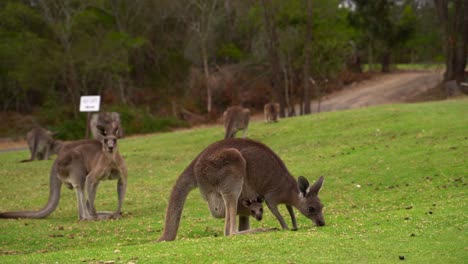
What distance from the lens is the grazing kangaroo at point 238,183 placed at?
8.80 meters

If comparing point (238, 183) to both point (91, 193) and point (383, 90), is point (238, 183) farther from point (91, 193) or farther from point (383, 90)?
point (383, 90)

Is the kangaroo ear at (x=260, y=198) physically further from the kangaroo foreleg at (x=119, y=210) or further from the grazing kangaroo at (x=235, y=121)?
the grazing kangaroo at (x=235, y=121)

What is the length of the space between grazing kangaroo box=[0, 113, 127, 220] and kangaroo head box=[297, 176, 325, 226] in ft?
16.4

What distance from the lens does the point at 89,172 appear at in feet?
44.5

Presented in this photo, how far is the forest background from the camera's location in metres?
36.5

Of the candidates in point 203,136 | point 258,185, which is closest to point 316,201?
point 258,185

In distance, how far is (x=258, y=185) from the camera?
30.2 feet

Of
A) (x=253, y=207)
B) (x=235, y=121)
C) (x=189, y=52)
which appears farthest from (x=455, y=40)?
(x=253, y=207)

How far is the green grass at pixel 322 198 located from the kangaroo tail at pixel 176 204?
14.3 inches

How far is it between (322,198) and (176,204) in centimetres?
515

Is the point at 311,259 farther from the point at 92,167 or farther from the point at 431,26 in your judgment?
the point at 431,26

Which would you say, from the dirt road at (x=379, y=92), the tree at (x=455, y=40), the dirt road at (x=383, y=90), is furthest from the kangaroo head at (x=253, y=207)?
the dirt road at (x=383, y=90)

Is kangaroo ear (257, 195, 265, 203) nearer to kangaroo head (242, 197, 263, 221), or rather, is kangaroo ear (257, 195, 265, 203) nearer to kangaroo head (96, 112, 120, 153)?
kangaroo head (242, 197, 263, 221)

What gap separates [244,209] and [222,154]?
0.86m
